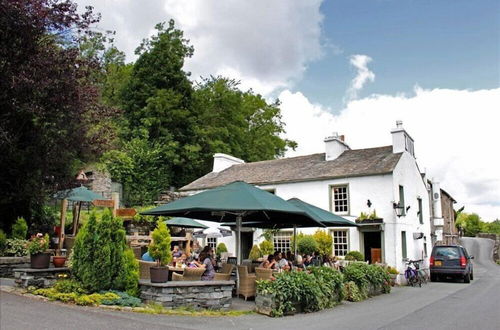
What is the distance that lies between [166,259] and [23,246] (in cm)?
626

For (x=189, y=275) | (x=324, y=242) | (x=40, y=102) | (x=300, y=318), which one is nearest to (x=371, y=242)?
(x=324, y=242)

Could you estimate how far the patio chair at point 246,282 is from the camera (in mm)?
10469

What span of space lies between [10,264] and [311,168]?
15778 millimetres

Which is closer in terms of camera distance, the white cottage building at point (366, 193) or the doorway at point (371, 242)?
the white cottage building at point (366, 193)

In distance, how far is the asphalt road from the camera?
6984 millimetres

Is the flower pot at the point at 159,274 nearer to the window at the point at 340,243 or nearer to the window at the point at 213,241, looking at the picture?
the window at the point at 340,243

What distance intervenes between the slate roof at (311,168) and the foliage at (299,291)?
1034 cm

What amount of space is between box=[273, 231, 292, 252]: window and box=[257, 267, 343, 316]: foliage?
11348mm

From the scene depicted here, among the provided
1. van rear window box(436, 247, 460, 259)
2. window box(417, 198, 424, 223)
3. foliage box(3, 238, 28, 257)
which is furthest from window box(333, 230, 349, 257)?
foliage box(3, 238, 28, 257)

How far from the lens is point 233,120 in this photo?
3712 cm

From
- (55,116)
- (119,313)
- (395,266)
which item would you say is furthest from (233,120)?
(119,313)

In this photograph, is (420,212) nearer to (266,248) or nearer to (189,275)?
(266,248)

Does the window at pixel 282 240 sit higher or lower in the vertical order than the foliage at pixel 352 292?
higher

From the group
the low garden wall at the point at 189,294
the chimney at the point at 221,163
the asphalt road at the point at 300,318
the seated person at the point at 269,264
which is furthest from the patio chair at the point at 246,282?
the chimney at the point at 221,163
